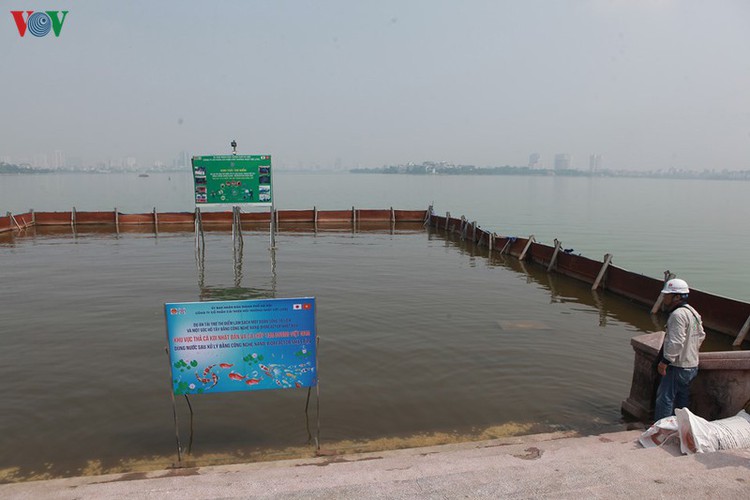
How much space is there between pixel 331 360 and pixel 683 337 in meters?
6.40

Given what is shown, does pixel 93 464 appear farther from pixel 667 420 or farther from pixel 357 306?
pixel 357 306

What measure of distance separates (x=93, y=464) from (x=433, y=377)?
18.7 ft

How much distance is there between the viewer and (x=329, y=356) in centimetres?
1050

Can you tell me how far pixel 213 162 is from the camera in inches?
813

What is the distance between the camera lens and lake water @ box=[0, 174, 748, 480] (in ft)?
24.1

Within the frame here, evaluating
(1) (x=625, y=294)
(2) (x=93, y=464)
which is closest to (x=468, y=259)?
(1) (x=625, y=294)

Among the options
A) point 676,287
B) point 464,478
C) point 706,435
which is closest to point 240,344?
point 464,478

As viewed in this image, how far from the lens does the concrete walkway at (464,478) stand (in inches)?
182

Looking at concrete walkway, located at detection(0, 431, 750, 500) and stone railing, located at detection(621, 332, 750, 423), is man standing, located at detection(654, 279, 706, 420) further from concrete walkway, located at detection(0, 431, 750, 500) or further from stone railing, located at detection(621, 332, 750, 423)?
concrete walkway, located at detection(0, 431, 750, 500)

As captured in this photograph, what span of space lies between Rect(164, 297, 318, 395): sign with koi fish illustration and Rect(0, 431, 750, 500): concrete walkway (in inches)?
40.9

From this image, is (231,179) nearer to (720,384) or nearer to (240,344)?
(240,344)

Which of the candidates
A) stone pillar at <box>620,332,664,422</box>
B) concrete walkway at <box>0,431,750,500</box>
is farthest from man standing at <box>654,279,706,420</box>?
concrete walkway at <box>0,431,750,500</box>

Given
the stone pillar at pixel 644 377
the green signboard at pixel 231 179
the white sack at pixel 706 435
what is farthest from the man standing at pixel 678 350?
the green signboard at pixel 231 179

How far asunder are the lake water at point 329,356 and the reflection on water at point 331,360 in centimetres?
4
